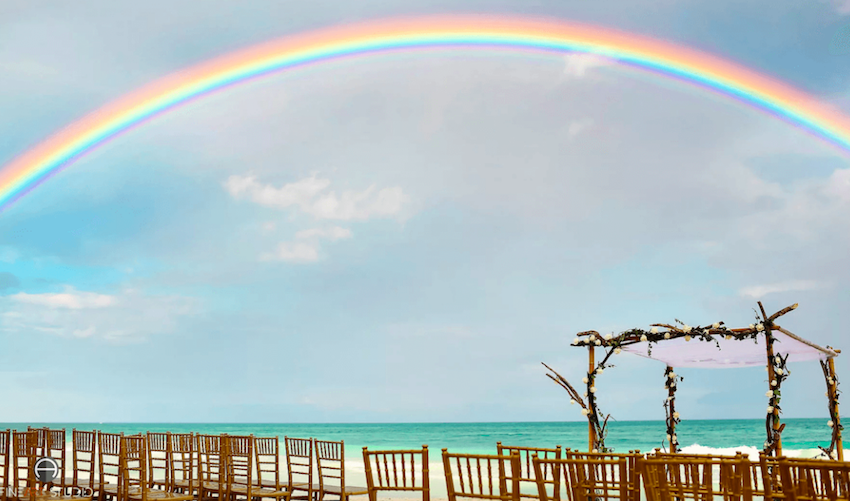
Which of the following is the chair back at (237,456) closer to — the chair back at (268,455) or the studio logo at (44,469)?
the chair back at (268,455)

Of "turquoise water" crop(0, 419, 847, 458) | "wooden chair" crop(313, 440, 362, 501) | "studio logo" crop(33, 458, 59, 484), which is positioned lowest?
"turquoise water" crop(0, 419, 847, 458)

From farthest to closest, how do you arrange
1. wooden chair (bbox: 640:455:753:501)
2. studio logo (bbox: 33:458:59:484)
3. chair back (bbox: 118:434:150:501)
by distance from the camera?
studio logo (bbox: 33:458:59:484)
chair back (bbox: 118:434:150:501)
wooden chair (bbox: 640:455:753:501)

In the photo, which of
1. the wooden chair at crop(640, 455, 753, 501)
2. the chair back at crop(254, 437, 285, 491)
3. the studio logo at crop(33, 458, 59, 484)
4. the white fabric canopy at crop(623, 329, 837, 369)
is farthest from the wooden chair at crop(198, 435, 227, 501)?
the white fabric canopy at crop(623, 329, 837, 369)

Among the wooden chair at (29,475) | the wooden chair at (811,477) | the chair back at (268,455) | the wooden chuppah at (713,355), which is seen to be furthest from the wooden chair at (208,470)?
the wooden chair at (811,477)

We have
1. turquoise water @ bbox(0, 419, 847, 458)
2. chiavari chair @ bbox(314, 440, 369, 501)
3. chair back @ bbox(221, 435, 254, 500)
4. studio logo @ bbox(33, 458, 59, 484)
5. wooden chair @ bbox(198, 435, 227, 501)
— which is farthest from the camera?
turquoise water @ bbox(0, 419, 847, 458)

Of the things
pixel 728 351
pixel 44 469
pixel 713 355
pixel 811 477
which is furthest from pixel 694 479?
pixel 713 355

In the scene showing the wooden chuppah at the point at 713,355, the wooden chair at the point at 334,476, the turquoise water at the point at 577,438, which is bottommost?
the turquoise water at the point at 577,438

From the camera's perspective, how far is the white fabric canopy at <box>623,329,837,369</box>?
852 cm

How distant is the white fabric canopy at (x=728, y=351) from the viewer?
852cm

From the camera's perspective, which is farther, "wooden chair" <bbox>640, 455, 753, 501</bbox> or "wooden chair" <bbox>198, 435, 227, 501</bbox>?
"wooden chair" <bbox>198, 435, 227, 501</bbox>

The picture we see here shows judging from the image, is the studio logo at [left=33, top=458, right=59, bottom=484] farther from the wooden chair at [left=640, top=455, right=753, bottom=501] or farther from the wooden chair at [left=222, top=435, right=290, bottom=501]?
the wooden chair at [left=640, top=455, right=753, bottom=501]

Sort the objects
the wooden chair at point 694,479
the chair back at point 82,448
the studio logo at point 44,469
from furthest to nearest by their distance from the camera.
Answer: the chair back at point 82,448 → the studio logo at point 44,469 → the wooden chair at point 694,479

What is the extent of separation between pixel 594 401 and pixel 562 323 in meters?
38.7

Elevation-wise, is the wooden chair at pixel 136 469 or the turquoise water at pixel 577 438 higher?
the wooden chair at pixel 136 469
